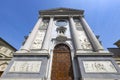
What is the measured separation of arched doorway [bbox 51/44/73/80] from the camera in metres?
10.6

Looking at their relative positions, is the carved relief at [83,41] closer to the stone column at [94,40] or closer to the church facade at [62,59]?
the church facade at [62,59]

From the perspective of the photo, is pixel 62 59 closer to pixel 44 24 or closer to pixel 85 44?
pixel 85 44

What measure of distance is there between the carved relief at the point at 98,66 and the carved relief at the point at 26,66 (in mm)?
3953

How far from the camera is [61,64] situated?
1173 cm

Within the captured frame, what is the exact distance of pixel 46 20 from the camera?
19.3m

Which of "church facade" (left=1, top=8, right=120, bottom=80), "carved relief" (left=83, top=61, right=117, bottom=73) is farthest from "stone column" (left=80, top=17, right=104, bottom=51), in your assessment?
"carved relief" (left=83, top=61, right=117, bottom=73)

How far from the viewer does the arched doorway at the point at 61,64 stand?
10.6 m

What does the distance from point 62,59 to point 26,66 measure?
353cm

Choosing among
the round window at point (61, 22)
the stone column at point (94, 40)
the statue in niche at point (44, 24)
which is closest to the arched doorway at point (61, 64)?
the stone column at point (94, 40)

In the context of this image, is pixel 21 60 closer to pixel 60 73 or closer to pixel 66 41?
pixel 60 73

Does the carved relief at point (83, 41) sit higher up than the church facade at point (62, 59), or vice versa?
the carved relief at point (83, 41)

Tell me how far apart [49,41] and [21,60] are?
4034mm


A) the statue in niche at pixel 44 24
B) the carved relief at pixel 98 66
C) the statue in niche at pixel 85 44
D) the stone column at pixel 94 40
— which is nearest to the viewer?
the carved relief at pixel 98 66

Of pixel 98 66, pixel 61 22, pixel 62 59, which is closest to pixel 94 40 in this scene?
pixel 98 66
